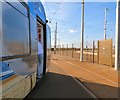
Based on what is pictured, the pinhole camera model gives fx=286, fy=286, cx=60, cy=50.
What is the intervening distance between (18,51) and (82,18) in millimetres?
31693

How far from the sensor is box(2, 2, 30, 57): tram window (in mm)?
5590

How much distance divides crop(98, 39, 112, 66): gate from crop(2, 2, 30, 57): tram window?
63.8 feet

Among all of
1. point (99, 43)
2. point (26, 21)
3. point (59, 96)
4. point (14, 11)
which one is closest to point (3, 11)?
point (14, 11)

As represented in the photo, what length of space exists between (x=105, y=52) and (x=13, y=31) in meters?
22.3

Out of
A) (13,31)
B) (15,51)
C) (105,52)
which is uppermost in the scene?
(13,31)

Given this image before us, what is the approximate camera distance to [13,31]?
20.5 ft

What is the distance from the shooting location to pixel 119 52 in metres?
23.0

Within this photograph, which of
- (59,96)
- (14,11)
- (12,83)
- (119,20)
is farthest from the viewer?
(119,20)

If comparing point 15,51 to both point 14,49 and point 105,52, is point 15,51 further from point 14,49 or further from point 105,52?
point 105,52

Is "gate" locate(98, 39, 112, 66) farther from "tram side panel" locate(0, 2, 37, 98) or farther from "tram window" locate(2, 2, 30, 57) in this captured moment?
"tram window" locate(2, 2, 30, 57)

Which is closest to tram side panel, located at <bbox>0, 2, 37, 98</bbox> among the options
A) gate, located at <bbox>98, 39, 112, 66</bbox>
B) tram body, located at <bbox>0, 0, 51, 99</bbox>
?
tram body, located at <bbox>0, 0, 51, 99</bbox>

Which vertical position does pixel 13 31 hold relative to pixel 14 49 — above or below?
above

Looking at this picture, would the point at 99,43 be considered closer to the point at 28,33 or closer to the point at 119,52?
the point at 119,52

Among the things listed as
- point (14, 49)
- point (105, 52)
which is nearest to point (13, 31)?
point (14, 49)
